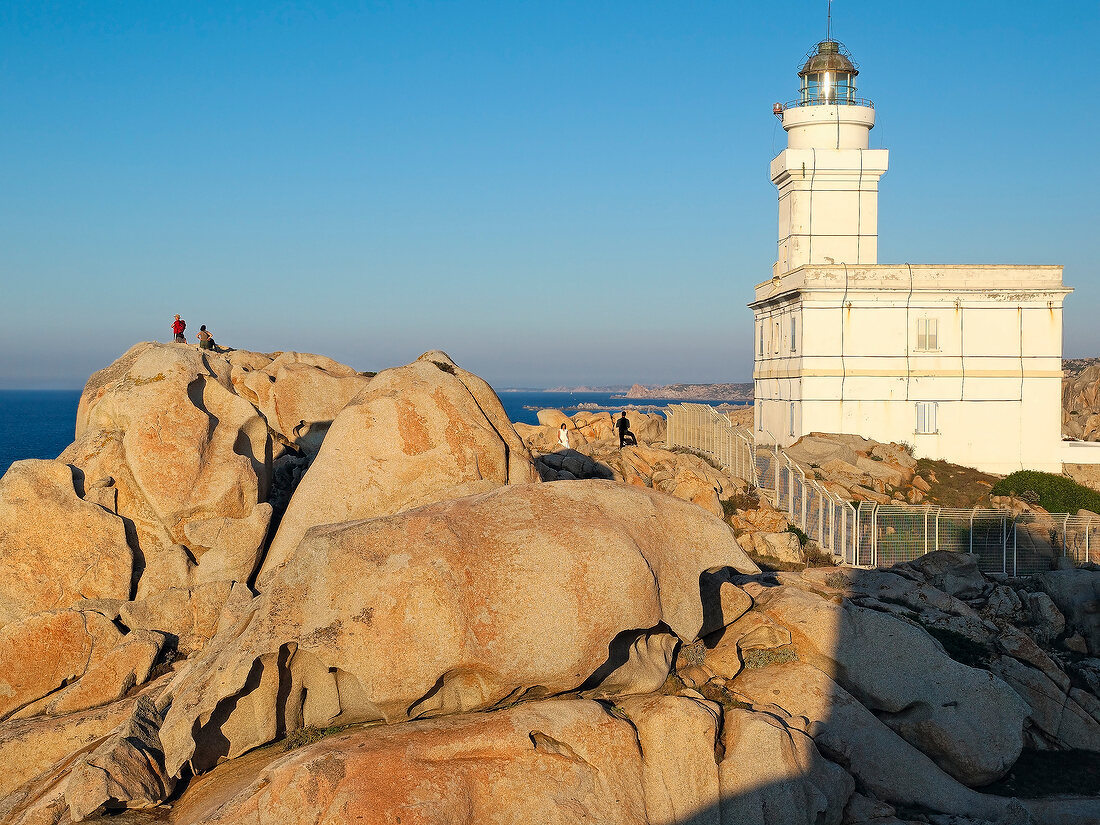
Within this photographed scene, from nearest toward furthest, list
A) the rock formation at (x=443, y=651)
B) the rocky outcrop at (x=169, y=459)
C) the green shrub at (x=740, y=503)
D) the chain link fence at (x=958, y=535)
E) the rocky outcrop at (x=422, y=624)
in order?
the rock formation at (x=443, y=651) < the rocky outcrop at (x=422, y=624) < the rocky outcrop at (x=169, y=459) < the chain link fence at (x=958, y=535) < the green shrub at (x=740, y=503)

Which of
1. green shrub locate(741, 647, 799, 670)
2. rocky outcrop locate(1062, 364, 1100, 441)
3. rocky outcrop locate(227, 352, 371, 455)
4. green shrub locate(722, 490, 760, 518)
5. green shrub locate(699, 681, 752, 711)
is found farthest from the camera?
rocky outcrop locate(1062, 364, 1100, 441)

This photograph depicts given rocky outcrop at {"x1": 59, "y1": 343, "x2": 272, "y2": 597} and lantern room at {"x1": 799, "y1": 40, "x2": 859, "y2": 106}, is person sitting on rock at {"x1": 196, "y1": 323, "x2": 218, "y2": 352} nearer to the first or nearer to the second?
rocky outcrop at {"x1": 59, "y1": 343, "x2": 272, "y2": 597}

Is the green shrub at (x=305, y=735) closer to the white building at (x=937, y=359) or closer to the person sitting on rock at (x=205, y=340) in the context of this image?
the person sitting on rock at (x=205, y=340)

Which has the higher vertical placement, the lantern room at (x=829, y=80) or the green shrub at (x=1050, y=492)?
the lantern room at (x=829, y=80)

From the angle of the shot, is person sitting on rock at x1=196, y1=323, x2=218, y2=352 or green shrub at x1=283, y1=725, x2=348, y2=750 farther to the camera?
person sitting on rock at x1=196, y1=323, x2=218, y2=352

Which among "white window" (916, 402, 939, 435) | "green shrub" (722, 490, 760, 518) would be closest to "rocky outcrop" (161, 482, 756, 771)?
"green shrub" (722, 490, 760, 518)

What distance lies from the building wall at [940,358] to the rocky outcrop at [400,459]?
2532 centimetres

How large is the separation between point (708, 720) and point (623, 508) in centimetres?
264

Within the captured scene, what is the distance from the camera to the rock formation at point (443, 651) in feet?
31.5

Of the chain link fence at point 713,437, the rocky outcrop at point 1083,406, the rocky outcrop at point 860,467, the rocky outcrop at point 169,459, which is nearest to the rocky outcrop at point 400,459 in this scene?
the rocky outcrop at point 169,459

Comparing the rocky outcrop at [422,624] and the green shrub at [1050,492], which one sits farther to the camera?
the green shrub at [1050,492]

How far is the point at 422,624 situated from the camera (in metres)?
9.82

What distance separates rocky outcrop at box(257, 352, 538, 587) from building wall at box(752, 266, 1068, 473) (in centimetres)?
2532

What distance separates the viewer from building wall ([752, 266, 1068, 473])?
37.1 meters
